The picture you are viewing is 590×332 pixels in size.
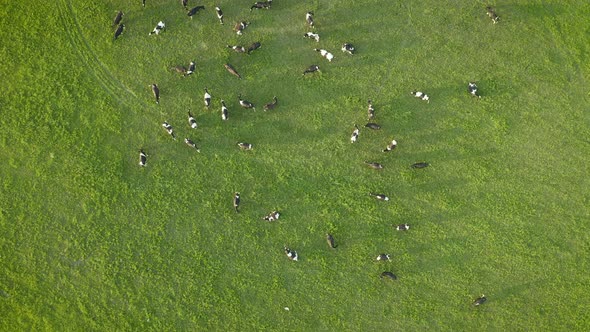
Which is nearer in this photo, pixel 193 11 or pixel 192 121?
pixel 192 121

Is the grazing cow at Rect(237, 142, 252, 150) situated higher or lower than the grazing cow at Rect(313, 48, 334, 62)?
lower

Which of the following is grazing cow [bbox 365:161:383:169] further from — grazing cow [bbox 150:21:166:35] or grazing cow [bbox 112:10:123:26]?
grazing cow [bbox 112:10:123:26]

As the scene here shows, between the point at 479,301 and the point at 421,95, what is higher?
the point at 421,95

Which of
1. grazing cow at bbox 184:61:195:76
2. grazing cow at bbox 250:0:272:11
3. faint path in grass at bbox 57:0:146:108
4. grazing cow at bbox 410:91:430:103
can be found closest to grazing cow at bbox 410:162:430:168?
grazing cow at bbox 410:91:430:103

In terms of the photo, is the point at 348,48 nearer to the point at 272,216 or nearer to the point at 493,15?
the point at 493,15

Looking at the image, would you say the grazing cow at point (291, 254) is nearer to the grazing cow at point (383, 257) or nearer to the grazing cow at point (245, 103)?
the grazing cow at point (383, 257)

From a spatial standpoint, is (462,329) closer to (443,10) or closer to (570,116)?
(570,116)

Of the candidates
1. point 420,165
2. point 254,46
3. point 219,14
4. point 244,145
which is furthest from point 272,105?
point 420,165

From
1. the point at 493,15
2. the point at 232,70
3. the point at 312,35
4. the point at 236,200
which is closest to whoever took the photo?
the point at 236,200
